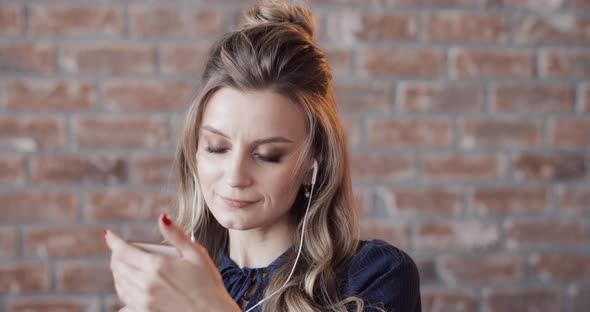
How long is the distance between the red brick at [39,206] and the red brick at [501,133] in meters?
0.95

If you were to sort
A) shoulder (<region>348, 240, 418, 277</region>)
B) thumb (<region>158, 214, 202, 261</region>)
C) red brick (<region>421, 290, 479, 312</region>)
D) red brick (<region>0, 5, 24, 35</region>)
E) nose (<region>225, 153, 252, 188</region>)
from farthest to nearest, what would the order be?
red brick (<region>421, 290, 479, 312</region>)
red brick (<region>0, 5, 24, 35</region>)
shoulder (<region>348, 240, 418, 277</region>)
nose (<region>225, 153, 252, 188</region>)
thumb (<region>158, 214, 202, 261</region>)

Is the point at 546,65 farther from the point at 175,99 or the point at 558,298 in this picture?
the point at 175,99

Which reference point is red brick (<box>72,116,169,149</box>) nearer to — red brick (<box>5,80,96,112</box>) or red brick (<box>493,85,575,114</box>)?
red brick (<box>5,80,96,112</box>)

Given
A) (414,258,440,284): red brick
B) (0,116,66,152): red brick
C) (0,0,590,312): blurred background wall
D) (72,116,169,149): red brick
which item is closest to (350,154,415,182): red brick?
(0,0,590,312): blurred background wall

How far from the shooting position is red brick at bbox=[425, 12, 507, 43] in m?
1.64

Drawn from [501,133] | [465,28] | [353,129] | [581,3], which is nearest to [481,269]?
[501,133]

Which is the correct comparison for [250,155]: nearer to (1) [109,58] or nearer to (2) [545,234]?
(1) [109,58]

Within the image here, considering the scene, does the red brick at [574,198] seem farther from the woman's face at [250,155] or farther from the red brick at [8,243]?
the red brick at [8,243]

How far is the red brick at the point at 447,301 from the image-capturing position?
5.54ft

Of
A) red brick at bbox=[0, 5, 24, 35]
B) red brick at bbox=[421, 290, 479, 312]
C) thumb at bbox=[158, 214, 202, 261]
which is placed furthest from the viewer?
red brick at bbox=[421, 290, 479, 312]

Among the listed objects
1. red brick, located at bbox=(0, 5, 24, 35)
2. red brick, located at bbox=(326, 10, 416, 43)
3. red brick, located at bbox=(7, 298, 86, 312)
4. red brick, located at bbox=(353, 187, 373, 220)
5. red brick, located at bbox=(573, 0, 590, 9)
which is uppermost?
red brick, located at bbox=(573, 0, 590, 9)

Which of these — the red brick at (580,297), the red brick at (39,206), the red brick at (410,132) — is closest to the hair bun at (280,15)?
the red brick at (410,132)

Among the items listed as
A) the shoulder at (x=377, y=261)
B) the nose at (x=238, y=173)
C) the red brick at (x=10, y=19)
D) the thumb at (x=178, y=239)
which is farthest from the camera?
the red brick at (x=10, y=19)

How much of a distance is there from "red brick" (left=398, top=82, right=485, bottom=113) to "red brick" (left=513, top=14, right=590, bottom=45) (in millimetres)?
173
